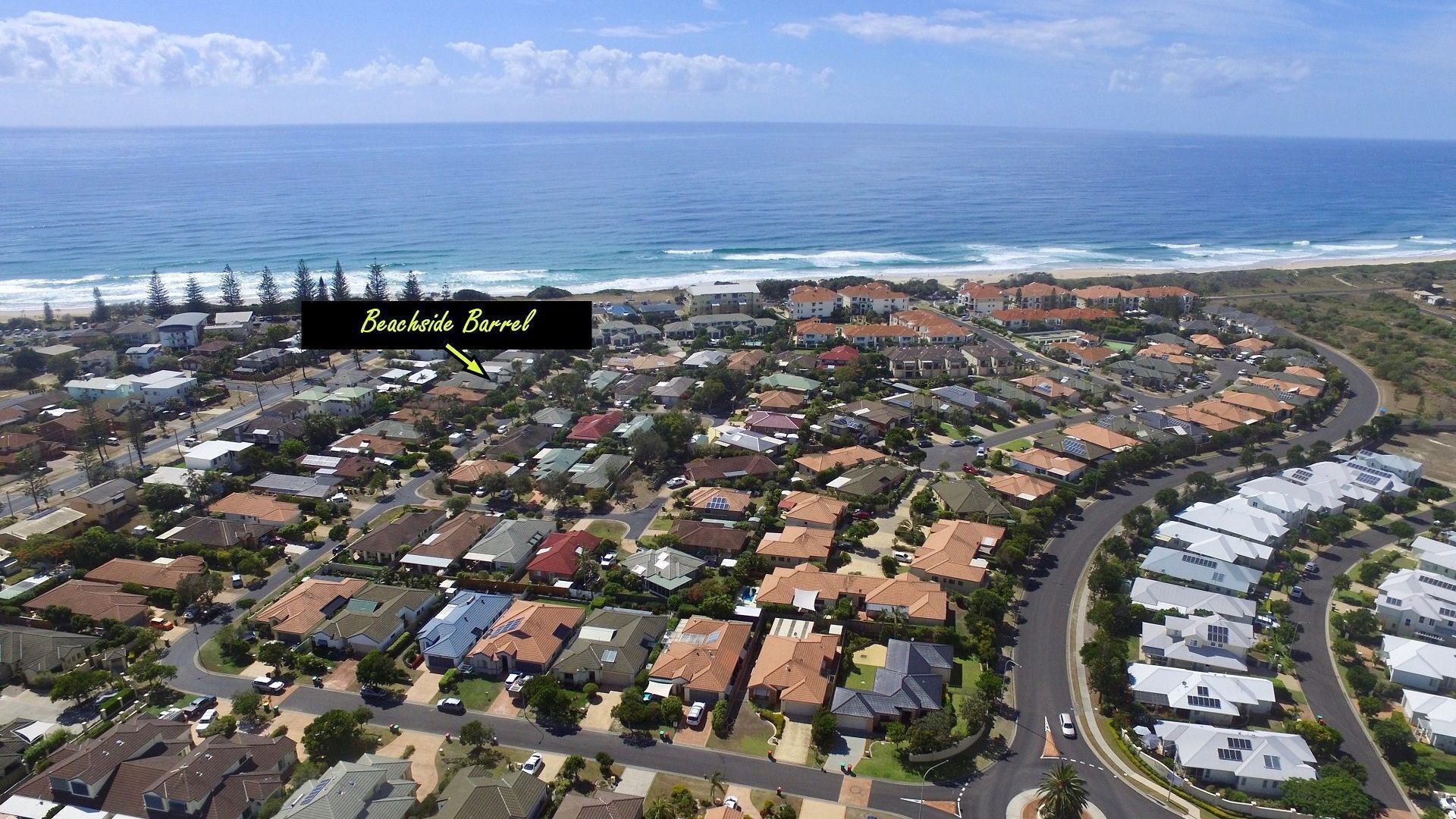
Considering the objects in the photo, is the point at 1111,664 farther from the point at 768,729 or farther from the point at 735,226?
the point at 735,226

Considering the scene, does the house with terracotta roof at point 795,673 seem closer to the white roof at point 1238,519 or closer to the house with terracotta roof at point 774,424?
the white roof at point 1238,519

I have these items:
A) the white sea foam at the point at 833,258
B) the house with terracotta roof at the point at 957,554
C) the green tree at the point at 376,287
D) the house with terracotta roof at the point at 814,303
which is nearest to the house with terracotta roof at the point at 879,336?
the house with terracotta roof at the point at 814,303

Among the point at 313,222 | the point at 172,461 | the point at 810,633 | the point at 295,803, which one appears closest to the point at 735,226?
the point at 313,222

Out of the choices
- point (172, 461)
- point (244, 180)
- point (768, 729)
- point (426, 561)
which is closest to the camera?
point (768, 729)

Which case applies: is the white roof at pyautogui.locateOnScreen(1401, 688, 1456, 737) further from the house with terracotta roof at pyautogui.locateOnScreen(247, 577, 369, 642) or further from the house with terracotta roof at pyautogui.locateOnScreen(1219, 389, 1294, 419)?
the house with terracotta roof at pyautogui.locateOnScreen(247, 577, 369, 642)

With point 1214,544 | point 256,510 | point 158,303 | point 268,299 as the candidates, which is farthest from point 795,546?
point 158,303

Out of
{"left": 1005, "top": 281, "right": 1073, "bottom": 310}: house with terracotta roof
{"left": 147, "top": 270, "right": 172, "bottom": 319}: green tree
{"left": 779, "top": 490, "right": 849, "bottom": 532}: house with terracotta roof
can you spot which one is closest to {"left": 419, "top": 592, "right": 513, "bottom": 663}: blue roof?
{"left": 779, "top": 490, "right": 849, "bottom": 532}: house with terracotta roof
